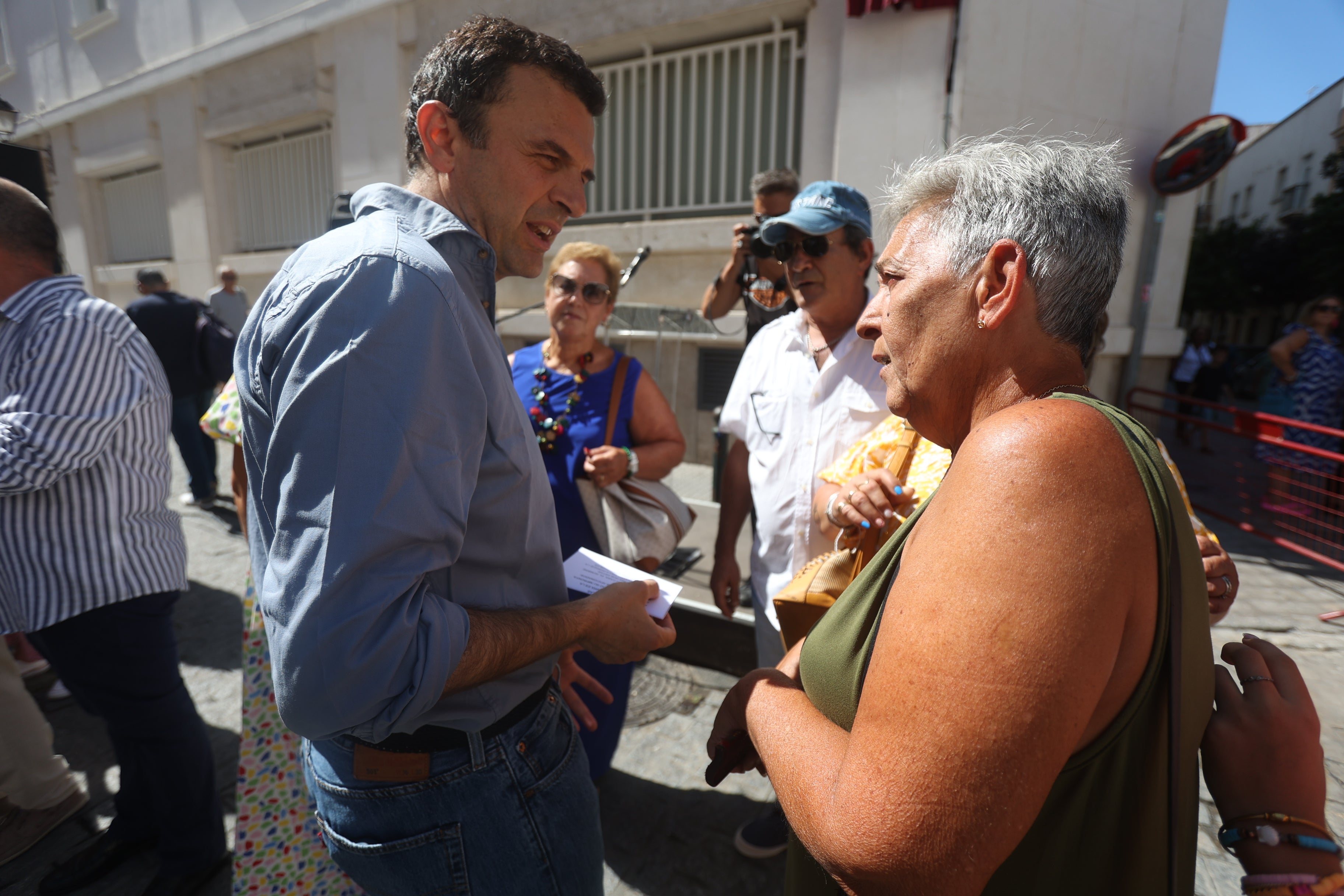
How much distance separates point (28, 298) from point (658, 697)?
302 centimetres

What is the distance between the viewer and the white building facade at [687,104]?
5910mm

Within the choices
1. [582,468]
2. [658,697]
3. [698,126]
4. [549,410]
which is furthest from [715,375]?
[582,468]

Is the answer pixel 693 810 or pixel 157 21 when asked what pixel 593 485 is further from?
pixel 157 21

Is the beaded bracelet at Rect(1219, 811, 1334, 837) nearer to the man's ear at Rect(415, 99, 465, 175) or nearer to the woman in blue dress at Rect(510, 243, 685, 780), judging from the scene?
the man's ear at Rect(415, 99, 465, 175)

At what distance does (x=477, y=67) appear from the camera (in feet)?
4.05

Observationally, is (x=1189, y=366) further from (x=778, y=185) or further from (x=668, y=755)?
(x=668, y=755)

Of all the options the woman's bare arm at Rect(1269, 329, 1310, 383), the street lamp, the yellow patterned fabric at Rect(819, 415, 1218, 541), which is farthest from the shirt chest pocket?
the woman's bare arm at Rect(1269, 329, 1310, 383)

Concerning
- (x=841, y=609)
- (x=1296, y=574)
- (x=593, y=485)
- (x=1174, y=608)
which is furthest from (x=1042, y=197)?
(x=1296, y=574)

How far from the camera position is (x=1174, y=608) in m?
0.82

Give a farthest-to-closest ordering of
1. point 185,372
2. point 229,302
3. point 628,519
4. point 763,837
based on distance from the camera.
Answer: point 229,302, point 185,372, point 628,519, point 763,837

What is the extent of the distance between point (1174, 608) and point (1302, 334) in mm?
8078

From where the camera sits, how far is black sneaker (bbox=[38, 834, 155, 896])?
2340 mm

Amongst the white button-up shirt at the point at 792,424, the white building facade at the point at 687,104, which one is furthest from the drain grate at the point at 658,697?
the white building facade at the point at 687,104

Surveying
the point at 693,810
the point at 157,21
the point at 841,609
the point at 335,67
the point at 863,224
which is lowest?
the point at 693,810
